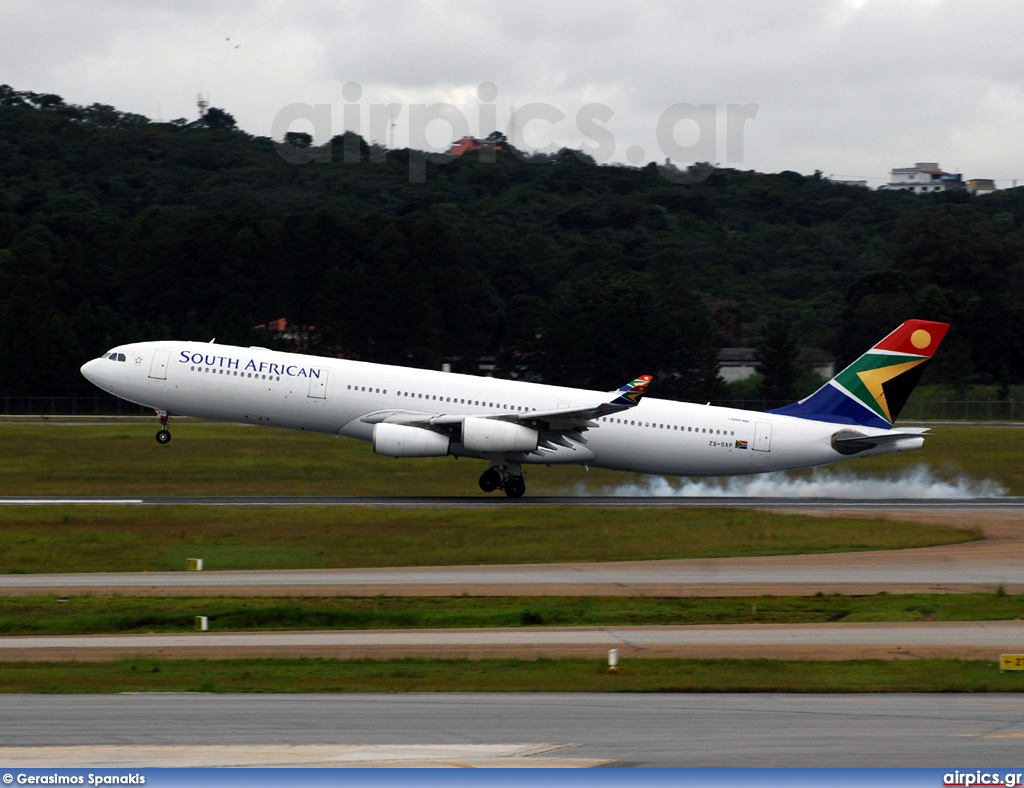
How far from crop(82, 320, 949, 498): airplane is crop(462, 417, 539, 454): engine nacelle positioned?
45 millimetres

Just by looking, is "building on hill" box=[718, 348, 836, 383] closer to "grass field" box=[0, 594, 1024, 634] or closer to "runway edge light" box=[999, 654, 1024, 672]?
"grass field" box=[0, 594, 1024, 634]

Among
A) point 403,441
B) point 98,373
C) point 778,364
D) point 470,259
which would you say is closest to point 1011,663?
point 403,441

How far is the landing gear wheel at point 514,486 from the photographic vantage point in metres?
A: 41.8

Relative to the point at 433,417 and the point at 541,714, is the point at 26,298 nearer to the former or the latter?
the point at 433,417

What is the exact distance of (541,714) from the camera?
51.0 ft

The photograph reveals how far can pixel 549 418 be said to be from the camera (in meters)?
40.1

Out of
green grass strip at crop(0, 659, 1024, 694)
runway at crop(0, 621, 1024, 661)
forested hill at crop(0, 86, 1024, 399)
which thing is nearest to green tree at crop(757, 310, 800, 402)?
forested hill at crop(0, 86, 1024, 399)

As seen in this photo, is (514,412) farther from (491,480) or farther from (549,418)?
(491,480)

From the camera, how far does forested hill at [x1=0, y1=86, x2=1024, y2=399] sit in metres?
88.4

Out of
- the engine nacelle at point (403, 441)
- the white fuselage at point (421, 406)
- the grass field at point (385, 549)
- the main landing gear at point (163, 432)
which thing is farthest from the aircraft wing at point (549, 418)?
the main landing gear at point (163, 432)

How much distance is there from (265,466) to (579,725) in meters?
37.4

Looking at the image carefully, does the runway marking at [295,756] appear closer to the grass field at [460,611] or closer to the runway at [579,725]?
the runway at [579,725]

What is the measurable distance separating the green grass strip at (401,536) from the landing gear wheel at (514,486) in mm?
3334

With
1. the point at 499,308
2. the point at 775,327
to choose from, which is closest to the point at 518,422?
the point at 775,327
